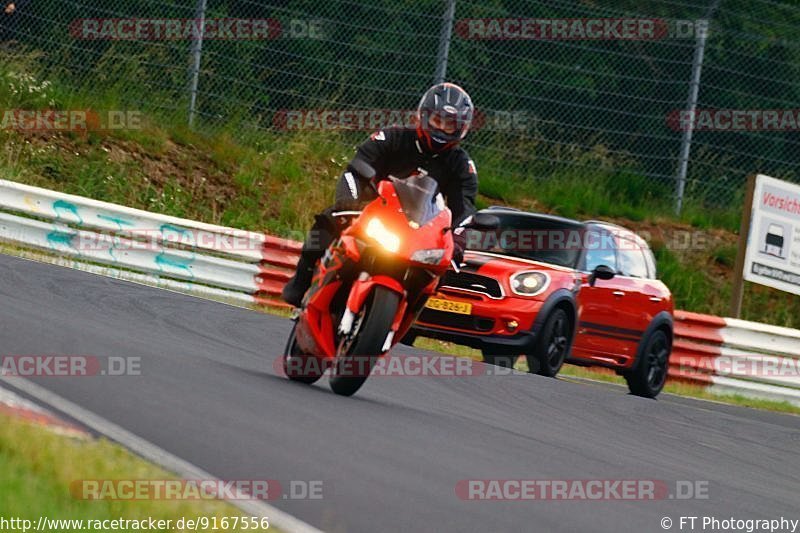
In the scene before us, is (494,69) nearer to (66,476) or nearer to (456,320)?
(456,320)

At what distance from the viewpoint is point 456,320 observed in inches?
520

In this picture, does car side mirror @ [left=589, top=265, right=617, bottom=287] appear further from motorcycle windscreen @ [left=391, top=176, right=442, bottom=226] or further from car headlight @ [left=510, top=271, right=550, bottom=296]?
motorcycle windscreen @ [left=391, top=176, right=442, bottom=226]

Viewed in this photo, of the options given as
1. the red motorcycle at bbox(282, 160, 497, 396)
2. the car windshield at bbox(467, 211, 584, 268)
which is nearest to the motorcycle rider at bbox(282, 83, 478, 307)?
the red motorcycle at bbox(282, 160, 497, 396)

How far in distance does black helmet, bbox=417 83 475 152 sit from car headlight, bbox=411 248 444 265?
0.73m

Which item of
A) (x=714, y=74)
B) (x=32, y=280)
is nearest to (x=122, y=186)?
(x=32, y=280)

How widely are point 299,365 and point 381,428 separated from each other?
5.39 ft

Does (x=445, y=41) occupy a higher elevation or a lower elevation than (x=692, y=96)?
higher

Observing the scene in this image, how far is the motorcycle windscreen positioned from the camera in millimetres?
8109

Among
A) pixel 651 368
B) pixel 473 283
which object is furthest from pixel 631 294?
pixel 473 283

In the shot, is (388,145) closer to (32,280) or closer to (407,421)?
(407,421)

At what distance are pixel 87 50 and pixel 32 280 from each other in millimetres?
7368

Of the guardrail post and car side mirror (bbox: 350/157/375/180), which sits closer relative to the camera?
car side mirror (bbox: 350/157/375/180)

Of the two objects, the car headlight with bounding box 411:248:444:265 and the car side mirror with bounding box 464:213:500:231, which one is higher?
the car side mirror with bounding box 464:213:500:231

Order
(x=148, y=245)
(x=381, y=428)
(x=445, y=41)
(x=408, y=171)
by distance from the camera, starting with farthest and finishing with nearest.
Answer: (x=445, y=41) → (x=148, y=245) → (x=408, y=171) → (x=381, y=428)
